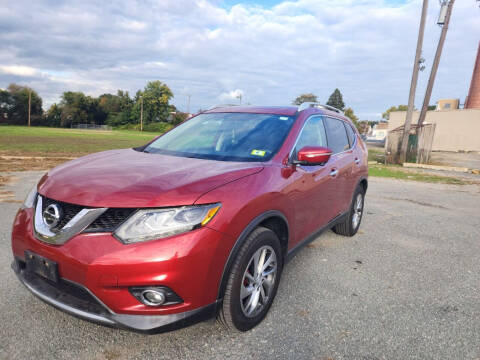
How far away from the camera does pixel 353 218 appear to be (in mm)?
4836

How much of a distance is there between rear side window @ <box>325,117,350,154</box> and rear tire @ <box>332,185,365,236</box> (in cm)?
76

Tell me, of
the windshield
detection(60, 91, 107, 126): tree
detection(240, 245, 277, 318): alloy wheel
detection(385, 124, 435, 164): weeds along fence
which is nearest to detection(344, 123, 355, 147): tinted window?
the windshield

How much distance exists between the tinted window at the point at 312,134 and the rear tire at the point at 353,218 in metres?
1.34

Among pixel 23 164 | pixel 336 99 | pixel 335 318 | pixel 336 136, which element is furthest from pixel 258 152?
pixel 336 99

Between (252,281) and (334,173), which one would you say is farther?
(334,173)

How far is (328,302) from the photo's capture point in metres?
3.04

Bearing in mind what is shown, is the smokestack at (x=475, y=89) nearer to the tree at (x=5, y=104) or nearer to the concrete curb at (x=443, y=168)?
the concrete curb at (x=443, y=168)

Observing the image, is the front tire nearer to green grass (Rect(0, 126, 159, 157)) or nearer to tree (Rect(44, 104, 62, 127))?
green grass (Rect(0, 126, 159, 157))

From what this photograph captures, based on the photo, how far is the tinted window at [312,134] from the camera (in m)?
3.23

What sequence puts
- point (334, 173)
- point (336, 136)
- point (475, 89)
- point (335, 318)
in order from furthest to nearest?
point (475, 89)
point (336, 136)
point (334, 173)
point (335, 318)

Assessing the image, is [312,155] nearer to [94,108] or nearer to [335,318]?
[335,318]

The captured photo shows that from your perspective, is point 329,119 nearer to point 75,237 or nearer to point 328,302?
point 328,302

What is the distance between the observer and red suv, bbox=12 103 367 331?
197cm

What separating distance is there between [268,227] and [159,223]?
37.9 inches
